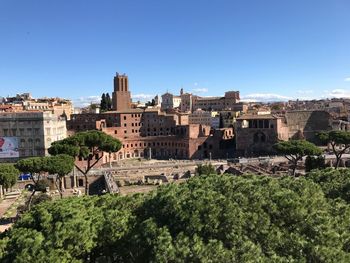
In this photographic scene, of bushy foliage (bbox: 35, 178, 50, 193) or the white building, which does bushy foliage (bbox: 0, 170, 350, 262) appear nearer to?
bushy foliage (bbox: 35, 178, 50, 193)

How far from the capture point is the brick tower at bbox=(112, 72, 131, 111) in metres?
88.8

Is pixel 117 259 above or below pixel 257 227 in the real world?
below

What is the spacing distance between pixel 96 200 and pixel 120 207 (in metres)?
1.24

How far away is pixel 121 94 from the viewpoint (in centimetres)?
8956

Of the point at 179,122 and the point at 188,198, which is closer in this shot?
the point at 188,198

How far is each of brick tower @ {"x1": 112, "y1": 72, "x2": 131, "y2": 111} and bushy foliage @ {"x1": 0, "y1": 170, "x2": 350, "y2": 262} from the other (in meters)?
75.4

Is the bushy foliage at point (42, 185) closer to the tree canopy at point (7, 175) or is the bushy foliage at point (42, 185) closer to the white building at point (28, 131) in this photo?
the tree canopy at point (7, 175)

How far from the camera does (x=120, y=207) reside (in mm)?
14914

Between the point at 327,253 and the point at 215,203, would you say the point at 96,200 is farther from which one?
the point at 327,253

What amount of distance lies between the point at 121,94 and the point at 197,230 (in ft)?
261

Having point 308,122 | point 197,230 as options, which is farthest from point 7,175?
point 308,122

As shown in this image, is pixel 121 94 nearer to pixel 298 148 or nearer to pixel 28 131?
pixel 28 131

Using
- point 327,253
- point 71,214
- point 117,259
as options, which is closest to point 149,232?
point 117,259

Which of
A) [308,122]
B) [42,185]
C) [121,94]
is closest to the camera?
[42,185]
